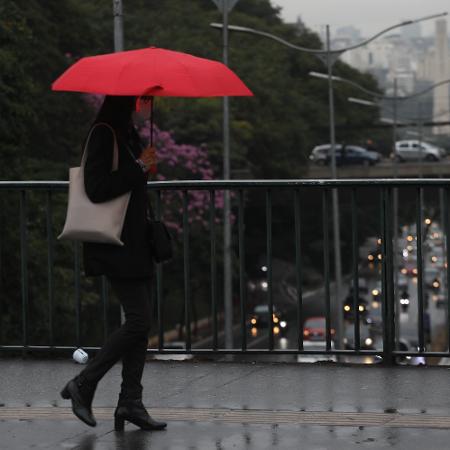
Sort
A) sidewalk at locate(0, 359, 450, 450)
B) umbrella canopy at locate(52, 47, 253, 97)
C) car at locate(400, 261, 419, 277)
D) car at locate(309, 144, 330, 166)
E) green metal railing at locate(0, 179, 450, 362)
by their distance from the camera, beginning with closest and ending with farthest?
1. umbrella canopy at locate(52, 47, 253, 97)
2. sidewalk at locate(0, 359, 450, 450)
3. green metal railing at locate(0, 179, 450, 362)
4. car at locate(400, 261, 419, 277)
5. car at locate(309, 144, 330, 166)

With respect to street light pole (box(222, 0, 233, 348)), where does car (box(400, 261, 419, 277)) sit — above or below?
below

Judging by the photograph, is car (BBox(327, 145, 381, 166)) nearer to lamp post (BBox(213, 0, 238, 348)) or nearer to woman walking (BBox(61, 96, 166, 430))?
lamp post (BBox(213, 0, 238, 348))

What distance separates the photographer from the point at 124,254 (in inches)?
291

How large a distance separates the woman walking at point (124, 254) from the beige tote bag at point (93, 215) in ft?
0.11

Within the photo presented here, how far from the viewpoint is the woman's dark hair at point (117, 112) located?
24.2ft

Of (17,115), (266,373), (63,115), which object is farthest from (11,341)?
(63,115)

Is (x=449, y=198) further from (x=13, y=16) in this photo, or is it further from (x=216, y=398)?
(x=13, y=16)

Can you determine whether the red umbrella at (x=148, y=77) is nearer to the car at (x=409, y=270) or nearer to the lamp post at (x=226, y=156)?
the lamp post at (x=226, y=156)

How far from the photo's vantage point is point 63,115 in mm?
46844

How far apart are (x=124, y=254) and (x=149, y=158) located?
459mm

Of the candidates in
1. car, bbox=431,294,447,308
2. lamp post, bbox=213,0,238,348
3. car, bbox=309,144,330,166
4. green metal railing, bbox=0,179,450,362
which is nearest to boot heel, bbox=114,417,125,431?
green metal railing, bbox=0,179,450,362

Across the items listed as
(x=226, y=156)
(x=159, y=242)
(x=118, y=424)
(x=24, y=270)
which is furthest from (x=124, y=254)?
(x=226, y=156)

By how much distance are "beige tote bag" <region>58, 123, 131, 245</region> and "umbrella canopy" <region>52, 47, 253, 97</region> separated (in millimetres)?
274

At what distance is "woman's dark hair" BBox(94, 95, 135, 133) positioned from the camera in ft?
24.2
